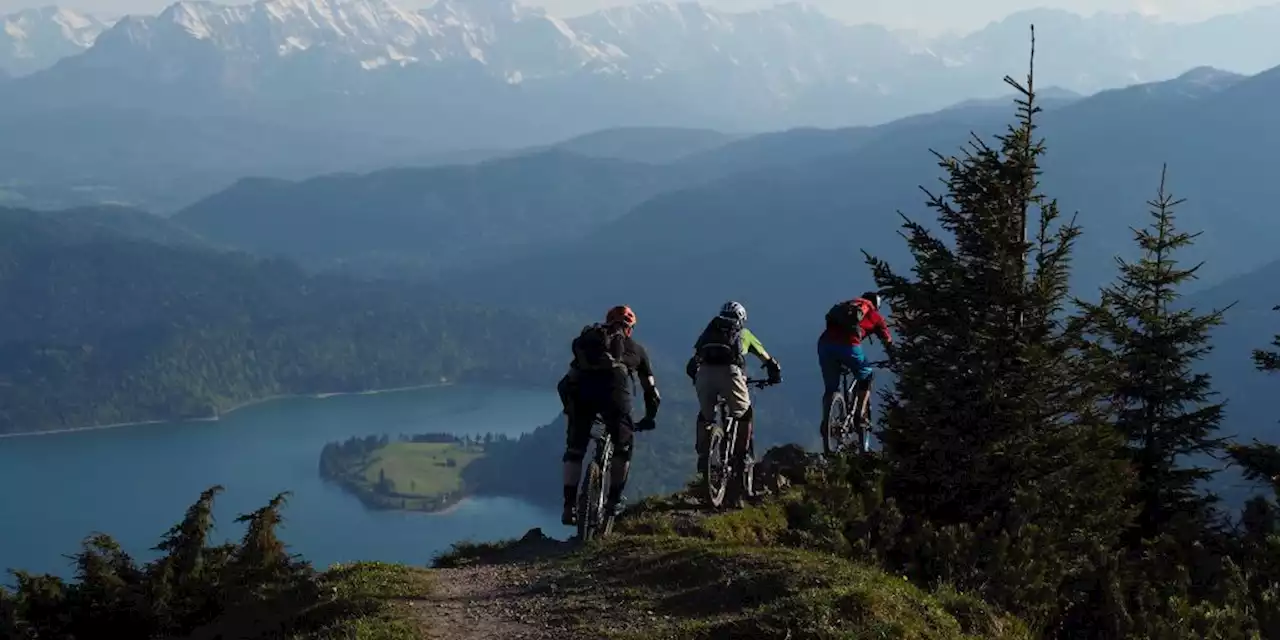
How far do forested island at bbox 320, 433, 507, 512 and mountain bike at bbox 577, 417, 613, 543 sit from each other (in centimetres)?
15754

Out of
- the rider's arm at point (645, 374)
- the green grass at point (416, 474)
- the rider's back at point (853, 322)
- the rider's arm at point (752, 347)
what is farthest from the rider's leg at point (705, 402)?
the green grass at point (416, 474)

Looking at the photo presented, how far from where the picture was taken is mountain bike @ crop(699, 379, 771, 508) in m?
15.4

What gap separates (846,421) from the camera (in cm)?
1823

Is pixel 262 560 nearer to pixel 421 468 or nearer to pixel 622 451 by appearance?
pixel 622 451

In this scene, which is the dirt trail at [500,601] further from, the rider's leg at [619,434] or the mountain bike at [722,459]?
the mountain bike at [722,459]

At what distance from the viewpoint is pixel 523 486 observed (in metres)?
178

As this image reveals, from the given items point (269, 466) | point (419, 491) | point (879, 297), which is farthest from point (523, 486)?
point (879, 297)

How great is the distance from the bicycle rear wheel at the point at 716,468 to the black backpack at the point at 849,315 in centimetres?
298

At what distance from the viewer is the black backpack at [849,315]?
Answer: 1728 centimetres

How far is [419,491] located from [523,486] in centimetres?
1589

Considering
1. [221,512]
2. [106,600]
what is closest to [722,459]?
[106,600]

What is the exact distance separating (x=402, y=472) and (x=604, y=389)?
579ft

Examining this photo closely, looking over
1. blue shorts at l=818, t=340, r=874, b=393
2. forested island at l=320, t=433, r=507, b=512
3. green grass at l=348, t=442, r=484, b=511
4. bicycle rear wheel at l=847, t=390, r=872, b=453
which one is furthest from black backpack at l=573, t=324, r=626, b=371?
green grass at l=348, t=442, r=484, b=511

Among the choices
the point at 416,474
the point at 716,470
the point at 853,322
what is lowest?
the point at 416,474
